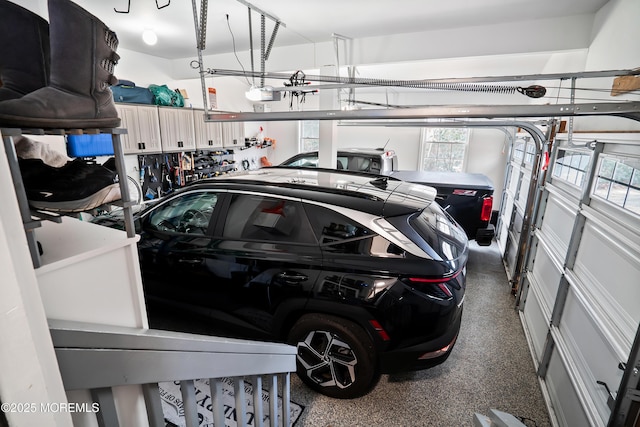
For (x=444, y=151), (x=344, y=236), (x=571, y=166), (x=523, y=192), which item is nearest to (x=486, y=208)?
(x=523, y=192)

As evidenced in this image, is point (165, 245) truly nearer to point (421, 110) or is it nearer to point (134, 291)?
point (134, 291)

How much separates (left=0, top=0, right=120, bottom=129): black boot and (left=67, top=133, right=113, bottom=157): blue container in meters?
3.38

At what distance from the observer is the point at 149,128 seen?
4.66 meters

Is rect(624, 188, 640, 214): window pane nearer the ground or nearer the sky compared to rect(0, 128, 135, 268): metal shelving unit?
nearer the ground

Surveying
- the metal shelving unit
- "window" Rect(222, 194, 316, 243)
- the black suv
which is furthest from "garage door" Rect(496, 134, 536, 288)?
the metal shelving unit

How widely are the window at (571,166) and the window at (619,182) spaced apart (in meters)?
0.44

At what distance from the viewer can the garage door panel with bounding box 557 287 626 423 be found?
1562mm

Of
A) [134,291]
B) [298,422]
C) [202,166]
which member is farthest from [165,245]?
[202,166]

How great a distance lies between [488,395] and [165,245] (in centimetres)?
277

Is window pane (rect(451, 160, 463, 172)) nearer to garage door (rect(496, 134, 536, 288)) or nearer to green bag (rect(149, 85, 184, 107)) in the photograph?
garage door (rect(496, 134, 536, 288))

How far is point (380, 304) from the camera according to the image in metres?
1.85

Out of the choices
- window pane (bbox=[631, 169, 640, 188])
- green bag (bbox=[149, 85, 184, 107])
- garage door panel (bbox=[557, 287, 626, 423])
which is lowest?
garage door panel (bbox=[557, 287, 626, 423])

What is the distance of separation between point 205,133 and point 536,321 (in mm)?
5949

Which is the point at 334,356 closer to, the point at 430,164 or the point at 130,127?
the point at 130,127
